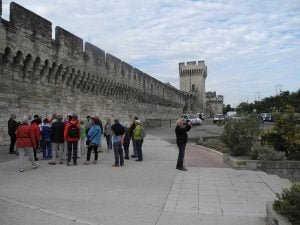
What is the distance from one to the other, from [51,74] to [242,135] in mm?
10655

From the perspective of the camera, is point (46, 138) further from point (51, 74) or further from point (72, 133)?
point (51, 74)

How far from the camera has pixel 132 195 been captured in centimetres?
800

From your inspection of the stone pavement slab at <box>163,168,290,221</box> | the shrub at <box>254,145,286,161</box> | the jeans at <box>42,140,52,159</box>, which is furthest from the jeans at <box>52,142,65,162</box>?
the shrub at <box>254,145,286,161</box>

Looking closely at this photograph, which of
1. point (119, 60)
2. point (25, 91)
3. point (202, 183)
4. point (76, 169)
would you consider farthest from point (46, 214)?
point (119, 60)

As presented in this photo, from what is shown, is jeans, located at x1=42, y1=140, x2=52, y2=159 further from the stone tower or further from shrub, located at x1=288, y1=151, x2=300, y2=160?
the stone tower

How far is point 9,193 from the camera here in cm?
796

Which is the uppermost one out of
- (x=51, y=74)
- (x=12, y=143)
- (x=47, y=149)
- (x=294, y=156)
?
(x=51, y=74)

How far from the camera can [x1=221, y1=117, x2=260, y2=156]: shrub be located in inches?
548

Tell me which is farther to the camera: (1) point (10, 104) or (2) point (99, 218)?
(1) point (10, 104)

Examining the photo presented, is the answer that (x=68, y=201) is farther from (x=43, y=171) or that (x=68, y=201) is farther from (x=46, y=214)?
(x=43, y=171)

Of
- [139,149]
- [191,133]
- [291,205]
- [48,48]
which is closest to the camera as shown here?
[291,205]

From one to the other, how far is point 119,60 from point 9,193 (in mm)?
24478

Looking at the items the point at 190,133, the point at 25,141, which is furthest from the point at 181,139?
the point at 190,133

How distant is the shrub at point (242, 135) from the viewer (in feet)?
45.6
